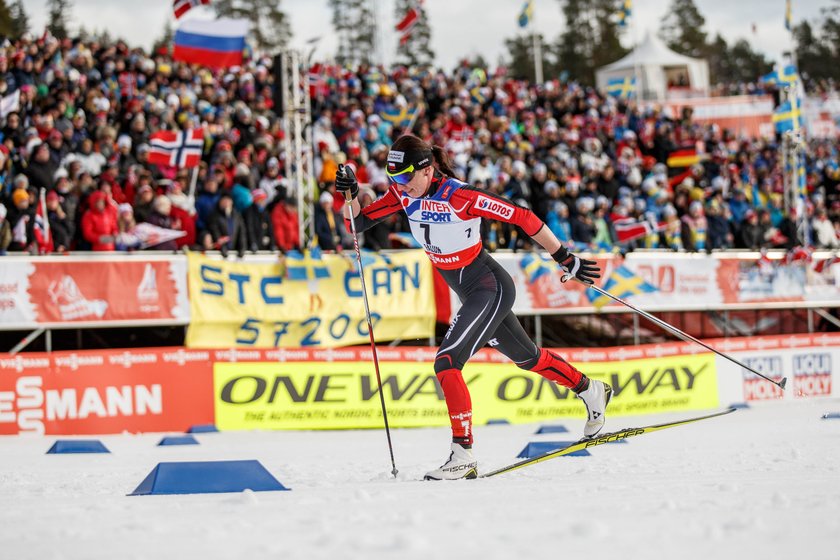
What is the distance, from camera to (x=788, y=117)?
18.2 m

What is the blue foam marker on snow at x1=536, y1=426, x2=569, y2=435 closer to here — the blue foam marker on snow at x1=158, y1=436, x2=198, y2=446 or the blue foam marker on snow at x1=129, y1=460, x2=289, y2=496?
the blue foam marker on snow at x1=158, y1=436, x2=198, y2=446

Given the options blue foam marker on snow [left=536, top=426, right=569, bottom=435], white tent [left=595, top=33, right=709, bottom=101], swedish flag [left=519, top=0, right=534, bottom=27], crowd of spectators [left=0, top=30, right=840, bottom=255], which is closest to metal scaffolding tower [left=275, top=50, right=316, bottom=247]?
crowd of spectators [left=0, top=30, right=840, bottom=255]

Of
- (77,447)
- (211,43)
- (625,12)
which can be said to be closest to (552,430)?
(77,447)

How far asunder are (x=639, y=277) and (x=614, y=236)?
6.72 feet

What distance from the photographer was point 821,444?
7.64 meters

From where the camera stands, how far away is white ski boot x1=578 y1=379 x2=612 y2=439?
6992 millimetres

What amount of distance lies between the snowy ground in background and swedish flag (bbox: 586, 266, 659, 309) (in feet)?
20.5

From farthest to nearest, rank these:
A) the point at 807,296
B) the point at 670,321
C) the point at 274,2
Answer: the point at 274,2 → the point at 670,321 → the point at 807,296

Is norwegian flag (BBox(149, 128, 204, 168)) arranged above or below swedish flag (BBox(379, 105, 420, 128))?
below

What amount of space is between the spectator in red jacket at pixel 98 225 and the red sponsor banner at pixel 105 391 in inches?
55.0

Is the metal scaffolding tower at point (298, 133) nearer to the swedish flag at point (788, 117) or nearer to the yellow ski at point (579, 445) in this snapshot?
the yellow ski at point (579, 445)

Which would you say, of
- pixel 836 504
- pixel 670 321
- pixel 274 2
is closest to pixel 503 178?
pixel 670 321

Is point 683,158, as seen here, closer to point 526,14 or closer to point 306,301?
point 306,301

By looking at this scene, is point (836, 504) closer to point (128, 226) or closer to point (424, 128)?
point (128, 226)
